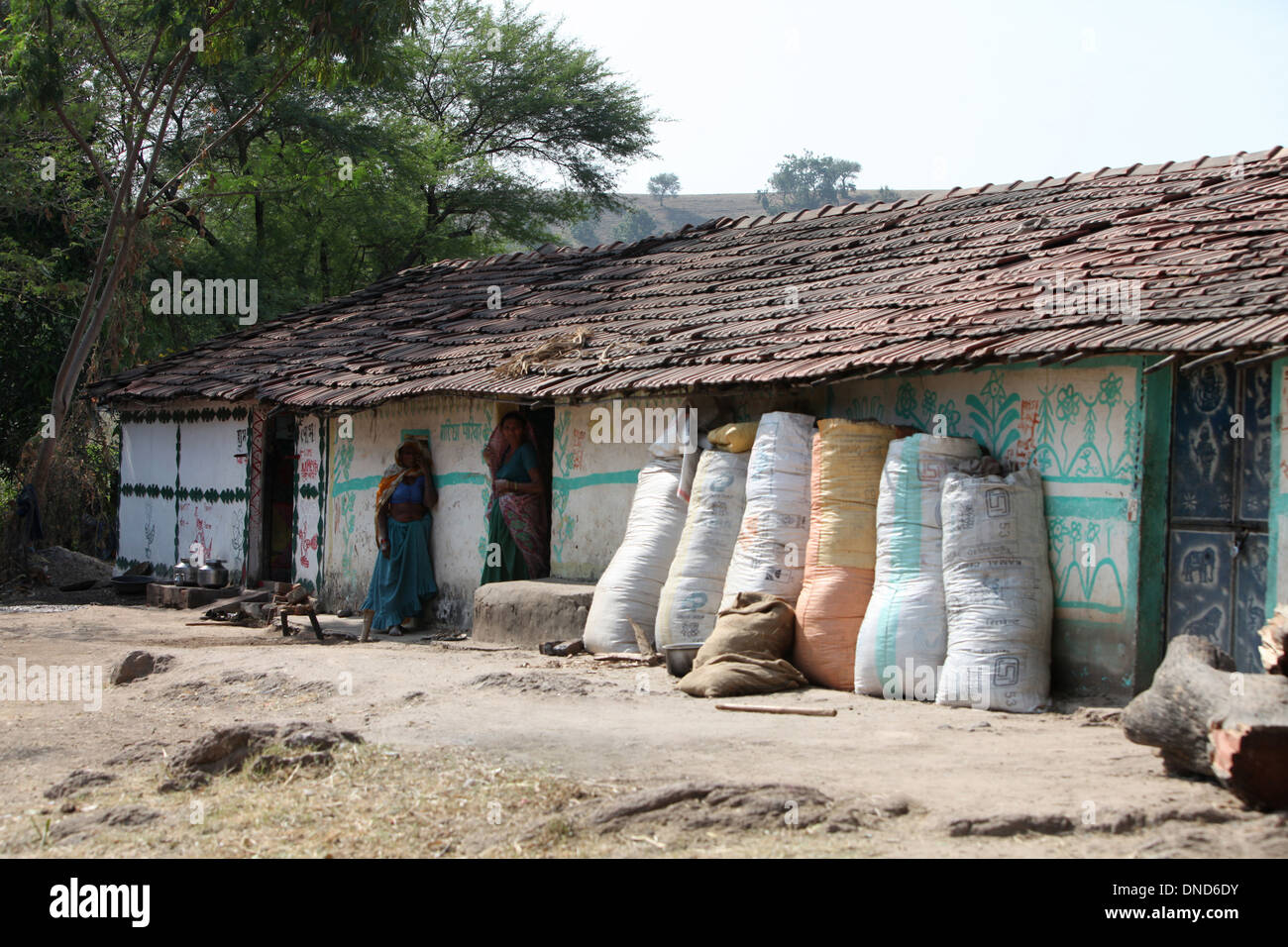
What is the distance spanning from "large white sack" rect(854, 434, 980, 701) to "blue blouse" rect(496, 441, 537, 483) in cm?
407

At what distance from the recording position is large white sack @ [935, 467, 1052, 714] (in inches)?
271

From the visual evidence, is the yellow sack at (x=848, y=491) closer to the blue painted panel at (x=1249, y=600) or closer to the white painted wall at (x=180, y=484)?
the blue painted panel at (x=1249, y=600)

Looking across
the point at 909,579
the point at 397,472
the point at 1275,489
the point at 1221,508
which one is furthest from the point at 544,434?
the point at 1275,489

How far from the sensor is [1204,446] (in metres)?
6.75

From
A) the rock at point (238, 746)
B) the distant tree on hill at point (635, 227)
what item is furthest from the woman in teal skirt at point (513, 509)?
the distant tree on hill at point (635, 227)

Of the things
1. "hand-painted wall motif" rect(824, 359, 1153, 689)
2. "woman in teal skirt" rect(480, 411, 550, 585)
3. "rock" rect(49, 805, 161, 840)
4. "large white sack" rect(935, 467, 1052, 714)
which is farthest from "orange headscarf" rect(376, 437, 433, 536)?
"rock" rect(49, 805, 161, 840)

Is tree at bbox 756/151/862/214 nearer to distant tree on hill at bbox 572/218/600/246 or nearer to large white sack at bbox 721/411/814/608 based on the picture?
distant tree on hill at bbox 572/218/600/246

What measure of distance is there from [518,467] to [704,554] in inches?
114

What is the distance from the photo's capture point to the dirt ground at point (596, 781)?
453cm

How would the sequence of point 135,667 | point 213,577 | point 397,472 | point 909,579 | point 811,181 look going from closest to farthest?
point 909,579 → point 135,667 → point 397,472 → point 213,577 → point 811,181

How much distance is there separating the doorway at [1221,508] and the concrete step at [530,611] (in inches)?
168

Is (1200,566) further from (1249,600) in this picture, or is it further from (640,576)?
(640,576)

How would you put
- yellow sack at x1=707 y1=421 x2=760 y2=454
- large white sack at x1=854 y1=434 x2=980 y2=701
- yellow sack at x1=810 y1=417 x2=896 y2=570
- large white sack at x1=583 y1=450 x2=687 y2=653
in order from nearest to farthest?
large white sack at x1=854 y1=434 x2=980 y2=701 → yellow sack at x1=810 y1=417 x2=896 y2=570 → yellow sack at x1=707 y1=421 x2=760 y2=454 → large white sack at x1=583 y1=450 x2=687 y2=653
